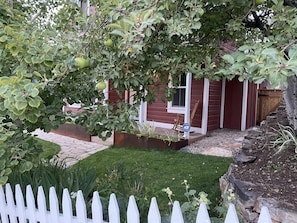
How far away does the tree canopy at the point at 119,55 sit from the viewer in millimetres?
1434

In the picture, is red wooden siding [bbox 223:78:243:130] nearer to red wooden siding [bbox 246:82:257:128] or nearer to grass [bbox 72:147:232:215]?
red wooden siding [bbox 246:82:257:128]

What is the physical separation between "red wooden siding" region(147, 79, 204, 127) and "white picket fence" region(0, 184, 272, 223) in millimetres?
5793

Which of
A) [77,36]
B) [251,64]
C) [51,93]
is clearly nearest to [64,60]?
[77,36]

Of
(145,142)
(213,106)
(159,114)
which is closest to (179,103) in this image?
(159,114)

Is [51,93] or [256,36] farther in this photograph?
[256,36]

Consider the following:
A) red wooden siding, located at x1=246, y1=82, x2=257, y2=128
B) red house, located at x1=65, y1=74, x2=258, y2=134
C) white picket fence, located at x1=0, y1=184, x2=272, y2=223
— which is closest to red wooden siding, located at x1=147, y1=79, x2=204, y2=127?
red house, located at x1=65, y1=74, x2=258, y2=134

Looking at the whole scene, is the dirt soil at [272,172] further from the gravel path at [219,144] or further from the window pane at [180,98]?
the window pane at [180,98]

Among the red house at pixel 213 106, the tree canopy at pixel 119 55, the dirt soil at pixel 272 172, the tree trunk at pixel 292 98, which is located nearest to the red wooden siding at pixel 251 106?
the red house at pixel 213 106

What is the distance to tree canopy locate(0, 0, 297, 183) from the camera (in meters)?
1.43

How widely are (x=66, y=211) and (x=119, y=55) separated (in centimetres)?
114

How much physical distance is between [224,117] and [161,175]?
4.96 metres

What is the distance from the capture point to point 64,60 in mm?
1820

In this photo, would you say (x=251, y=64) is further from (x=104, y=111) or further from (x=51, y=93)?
(x=51, y=93)

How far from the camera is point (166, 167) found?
17.5 ft
